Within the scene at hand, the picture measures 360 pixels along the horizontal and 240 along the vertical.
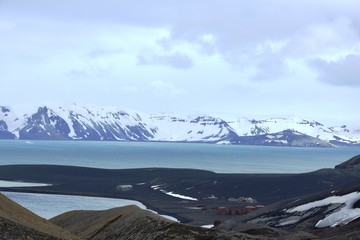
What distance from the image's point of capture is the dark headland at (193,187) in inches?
4112

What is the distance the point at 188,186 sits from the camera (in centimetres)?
13650

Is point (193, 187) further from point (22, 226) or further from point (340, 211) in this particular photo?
point (22, 226)

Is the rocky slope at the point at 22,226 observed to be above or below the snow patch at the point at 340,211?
above

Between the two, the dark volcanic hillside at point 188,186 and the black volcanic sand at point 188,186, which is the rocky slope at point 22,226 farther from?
the dark volcanic hillside at point 188,186

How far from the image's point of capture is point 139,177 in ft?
536

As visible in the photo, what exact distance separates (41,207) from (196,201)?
94.4ft

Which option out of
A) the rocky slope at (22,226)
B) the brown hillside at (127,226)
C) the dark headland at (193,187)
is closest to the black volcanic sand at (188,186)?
the dark headland at (193,187)

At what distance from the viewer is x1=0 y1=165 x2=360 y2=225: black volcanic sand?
108 m

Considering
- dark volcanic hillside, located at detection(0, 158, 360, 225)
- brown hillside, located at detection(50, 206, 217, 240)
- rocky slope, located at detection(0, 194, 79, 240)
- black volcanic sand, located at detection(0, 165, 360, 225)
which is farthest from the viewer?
dark volcanic hillside, located at detection(0, 158, 360, 225)

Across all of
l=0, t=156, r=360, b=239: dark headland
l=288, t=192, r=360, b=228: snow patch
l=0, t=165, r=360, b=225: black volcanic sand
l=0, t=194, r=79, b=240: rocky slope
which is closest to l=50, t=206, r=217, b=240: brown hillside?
l=0, t=194, r=79, b=240: rocky slope

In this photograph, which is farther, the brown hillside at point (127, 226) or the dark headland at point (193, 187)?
the dark headland at point (193, 187)

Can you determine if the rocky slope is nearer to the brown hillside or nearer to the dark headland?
the brown hillside

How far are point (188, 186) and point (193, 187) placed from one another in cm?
189

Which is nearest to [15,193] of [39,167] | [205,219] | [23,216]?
→ [205,219]
